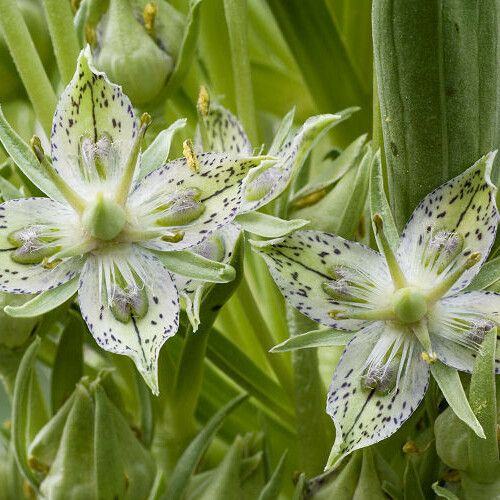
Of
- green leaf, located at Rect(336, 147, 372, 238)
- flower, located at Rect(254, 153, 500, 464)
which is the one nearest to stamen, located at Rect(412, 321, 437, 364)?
flower, located at Rect(254, 153, 500, 464)

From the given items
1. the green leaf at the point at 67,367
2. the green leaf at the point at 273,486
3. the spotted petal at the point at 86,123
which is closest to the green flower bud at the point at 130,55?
the spotted petal at the point at 86,123

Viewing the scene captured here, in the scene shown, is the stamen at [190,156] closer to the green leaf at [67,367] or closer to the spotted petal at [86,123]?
the spotted petal at [86,123]

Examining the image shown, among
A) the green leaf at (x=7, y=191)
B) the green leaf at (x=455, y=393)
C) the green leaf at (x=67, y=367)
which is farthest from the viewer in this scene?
the green leaf at (x=67, y=367)

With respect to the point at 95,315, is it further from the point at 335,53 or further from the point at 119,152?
the point at 335,53

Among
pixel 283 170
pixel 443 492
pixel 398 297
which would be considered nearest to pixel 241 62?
pixel 283 170

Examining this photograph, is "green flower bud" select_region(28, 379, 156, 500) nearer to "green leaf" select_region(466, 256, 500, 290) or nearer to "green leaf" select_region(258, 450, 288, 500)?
"green leaf" select_region(258, 450, 288, 500)

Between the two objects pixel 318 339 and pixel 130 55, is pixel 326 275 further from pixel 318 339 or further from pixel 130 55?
pixel 130 55

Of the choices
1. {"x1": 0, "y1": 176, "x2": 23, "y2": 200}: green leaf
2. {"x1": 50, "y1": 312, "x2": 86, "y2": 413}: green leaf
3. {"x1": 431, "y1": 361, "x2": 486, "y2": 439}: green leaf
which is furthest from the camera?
{"x1": 50, "y1": 312, "x2": 86, "y2": 413}: green leaf
